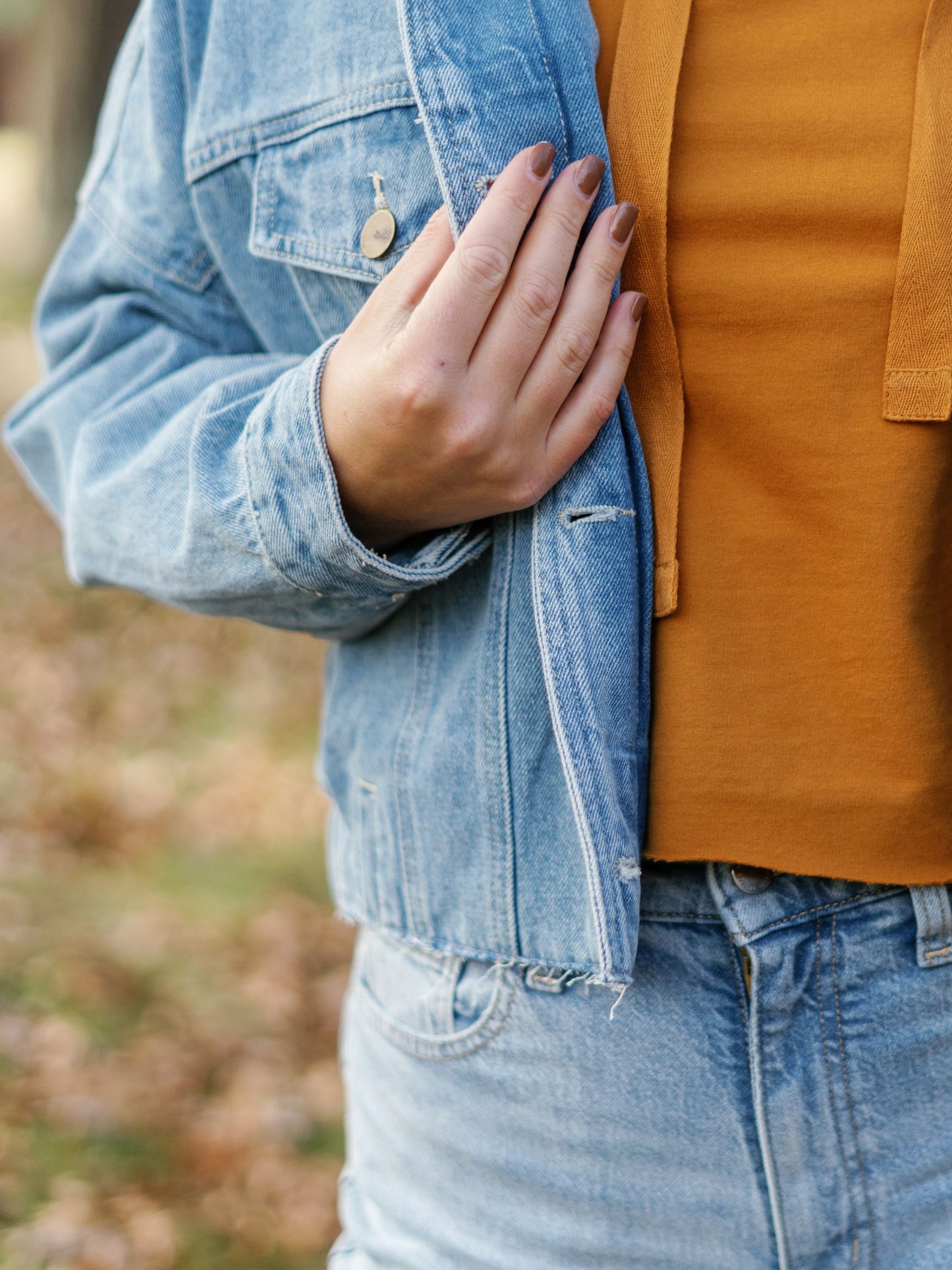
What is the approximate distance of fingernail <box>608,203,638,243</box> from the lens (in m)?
1.02

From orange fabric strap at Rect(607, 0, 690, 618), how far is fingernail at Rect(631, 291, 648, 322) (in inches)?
0.7

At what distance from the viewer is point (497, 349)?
3.38 ft

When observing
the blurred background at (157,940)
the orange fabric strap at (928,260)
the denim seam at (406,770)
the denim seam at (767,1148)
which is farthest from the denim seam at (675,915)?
the blurred background at (157,940)

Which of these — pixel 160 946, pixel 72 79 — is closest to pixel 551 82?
pixel 160 946

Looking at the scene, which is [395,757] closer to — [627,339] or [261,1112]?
[627,339]

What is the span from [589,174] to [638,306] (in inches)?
4.8

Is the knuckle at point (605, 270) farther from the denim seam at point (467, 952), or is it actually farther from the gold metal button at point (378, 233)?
the denim seam at point (467, 952)

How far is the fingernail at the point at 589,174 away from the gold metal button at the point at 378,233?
0.64 feet

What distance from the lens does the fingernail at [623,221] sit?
3.35ft

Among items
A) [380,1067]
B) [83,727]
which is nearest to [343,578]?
[380,1067]

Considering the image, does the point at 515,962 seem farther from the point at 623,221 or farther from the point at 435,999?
the point at 623,221

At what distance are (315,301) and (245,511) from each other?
257 mm

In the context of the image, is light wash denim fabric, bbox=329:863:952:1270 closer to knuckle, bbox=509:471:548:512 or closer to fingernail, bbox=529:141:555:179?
knuckle, bbox=509:471:548:512

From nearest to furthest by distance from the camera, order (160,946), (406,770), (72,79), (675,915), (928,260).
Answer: (928,260), (675,915), (406,770), (160,946), (72,79)
